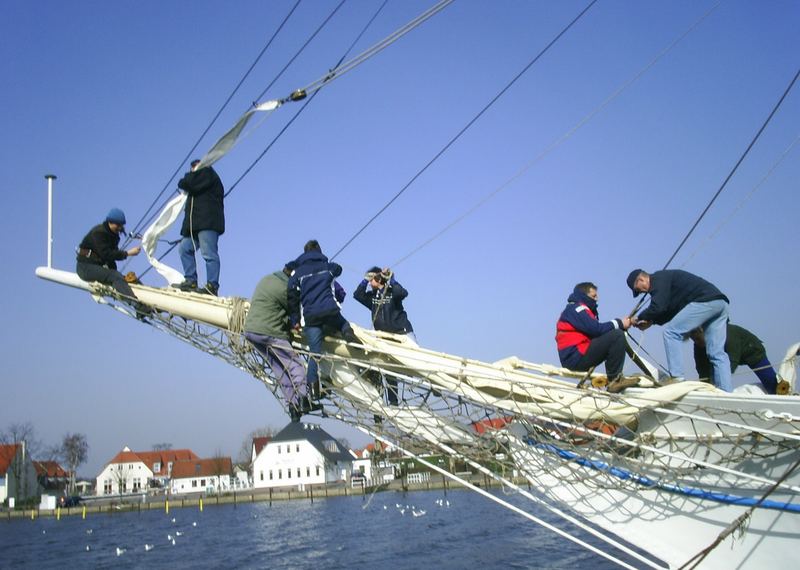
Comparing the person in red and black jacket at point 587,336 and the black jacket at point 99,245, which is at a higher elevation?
the black jacket at point 99,245

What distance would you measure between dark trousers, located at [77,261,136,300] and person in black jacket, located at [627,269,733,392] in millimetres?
4920

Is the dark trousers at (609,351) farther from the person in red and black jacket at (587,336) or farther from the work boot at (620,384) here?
the work boot at (620,384)

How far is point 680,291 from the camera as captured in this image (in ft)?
17.7

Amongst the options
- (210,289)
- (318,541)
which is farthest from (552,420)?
(318,541)

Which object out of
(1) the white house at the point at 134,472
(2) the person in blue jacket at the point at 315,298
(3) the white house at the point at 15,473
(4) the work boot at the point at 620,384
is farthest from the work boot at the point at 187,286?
(1) the white house at the point at 134,472

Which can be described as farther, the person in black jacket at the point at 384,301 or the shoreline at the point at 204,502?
the shoreline at the point at 204,502

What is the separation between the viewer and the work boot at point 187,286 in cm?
724

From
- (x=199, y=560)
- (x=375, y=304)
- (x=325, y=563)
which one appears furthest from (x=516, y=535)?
(x=375, y=304)

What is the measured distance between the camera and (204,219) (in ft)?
23.8

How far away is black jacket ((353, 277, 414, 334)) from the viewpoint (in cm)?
741

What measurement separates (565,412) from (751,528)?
1.45 meters

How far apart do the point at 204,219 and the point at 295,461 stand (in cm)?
7069

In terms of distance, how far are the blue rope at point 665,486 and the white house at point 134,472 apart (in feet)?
303

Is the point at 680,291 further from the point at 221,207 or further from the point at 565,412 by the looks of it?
the point at 221,207
